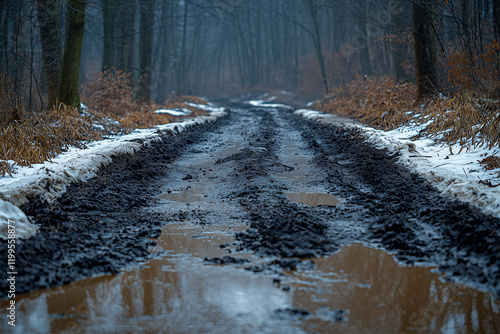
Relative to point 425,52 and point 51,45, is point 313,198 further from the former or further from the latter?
point 51,45

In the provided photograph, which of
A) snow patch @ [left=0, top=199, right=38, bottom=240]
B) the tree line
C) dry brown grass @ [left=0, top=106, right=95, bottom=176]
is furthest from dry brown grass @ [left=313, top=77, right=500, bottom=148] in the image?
dry brown grass @ [left=0, top=106, right=95, bottom=176]

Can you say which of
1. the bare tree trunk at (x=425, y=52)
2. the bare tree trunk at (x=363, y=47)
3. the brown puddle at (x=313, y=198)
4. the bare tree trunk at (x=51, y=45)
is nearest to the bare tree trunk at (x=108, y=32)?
the bare tree trunk at (x=51, y=45)

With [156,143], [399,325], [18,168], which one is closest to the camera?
[399,325]

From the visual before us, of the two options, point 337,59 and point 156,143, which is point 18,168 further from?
point 337,59

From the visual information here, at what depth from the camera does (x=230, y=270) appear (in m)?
3.65

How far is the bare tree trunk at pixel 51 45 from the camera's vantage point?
12.4 metres

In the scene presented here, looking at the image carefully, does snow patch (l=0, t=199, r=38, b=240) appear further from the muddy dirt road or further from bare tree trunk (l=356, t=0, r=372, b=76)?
bare tree trunk (l=356, t=0, r=372, b=76)

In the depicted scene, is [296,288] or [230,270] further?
[230,270]

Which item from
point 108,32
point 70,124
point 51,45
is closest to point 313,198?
point 70,124

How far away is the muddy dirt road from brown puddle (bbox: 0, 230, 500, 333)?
12mm

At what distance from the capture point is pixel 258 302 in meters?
3.10

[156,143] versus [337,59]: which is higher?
[337,59]

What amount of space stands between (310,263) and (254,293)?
69 cm

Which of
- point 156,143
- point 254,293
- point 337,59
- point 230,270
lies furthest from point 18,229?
point 337,59
